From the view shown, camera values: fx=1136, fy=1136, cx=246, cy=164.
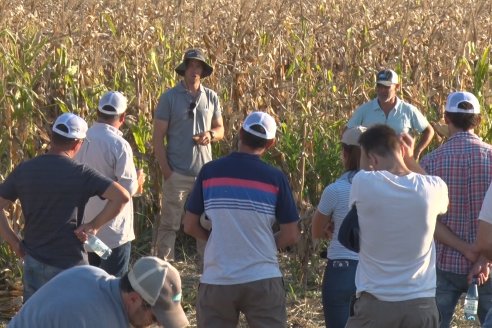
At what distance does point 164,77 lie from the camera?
10.6 metres

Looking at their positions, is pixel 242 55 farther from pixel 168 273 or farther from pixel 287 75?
pixel 168 273

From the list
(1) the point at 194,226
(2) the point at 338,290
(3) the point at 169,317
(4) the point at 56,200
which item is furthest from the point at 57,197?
(3) the point at 169,317

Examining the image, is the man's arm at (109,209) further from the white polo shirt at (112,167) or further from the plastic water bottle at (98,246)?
the white polo shirt at (112,167)

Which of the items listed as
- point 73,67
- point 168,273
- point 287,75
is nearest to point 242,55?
point 287,75

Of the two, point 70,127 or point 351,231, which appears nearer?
point 351,231

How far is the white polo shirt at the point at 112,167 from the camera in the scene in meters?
7.49

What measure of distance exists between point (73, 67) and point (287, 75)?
2.17 meters

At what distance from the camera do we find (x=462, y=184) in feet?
21.2

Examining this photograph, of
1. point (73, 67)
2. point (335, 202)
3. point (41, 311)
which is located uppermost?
point (73, 67)

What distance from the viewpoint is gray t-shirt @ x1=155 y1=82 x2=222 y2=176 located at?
9.34 meters

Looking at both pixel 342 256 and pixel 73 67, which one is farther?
pixel 73 67

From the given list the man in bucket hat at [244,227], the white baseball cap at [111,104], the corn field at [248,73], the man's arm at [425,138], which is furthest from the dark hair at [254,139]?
the man's arm at [425,138]

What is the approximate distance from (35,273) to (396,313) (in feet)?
7.40

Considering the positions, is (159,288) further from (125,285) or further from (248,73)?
(248,73)
